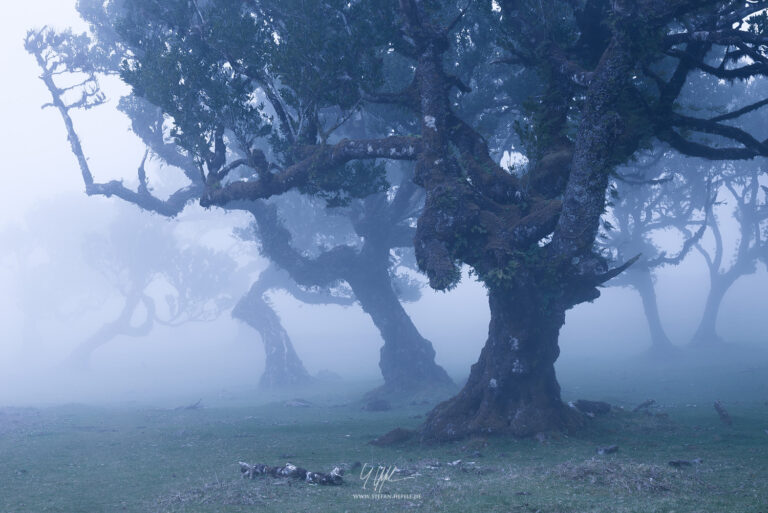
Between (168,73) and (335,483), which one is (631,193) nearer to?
(168,73)

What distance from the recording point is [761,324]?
65.9m

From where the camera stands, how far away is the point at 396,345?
35.0 meters

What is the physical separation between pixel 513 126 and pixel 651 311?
36.2m

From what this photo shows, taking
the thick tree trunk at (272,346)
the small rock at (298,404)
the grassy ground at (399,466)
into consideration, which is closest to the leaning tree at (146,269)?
the thick tree trunk at (272,346)

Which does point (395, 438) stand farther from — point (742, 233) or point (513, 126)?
point (742, 233)

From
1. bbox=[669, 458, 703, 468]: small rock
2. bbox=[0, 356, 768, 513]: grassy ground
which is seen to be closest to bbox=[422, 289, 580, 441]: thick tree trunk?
bbox=[0, 356, 768, 513]: grassy ground

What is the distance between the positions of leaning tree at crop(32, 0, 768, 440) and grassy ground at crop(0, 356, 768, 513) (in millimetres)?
2397

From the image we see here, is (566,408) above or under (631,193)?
under

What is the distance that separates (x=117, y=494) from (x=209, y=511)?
3422 millimetres

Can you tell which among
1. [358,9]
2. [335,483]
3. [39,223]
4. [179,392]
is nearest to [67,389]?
[179,392]

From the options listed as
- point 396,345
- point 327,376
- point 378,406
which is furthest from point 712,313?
point 378,406

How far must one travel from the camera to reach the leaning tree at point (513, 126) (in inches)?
631

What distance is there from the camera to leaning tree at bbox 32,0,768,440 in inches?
631

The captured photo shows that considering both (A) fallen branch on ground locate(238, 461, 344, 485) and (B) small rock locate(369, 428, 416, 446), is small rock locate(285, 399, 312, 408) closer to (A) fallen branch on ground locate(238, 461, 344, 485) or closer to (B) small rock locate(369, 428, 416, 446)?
(B) small rock locate(369, 428, 416, 446)
